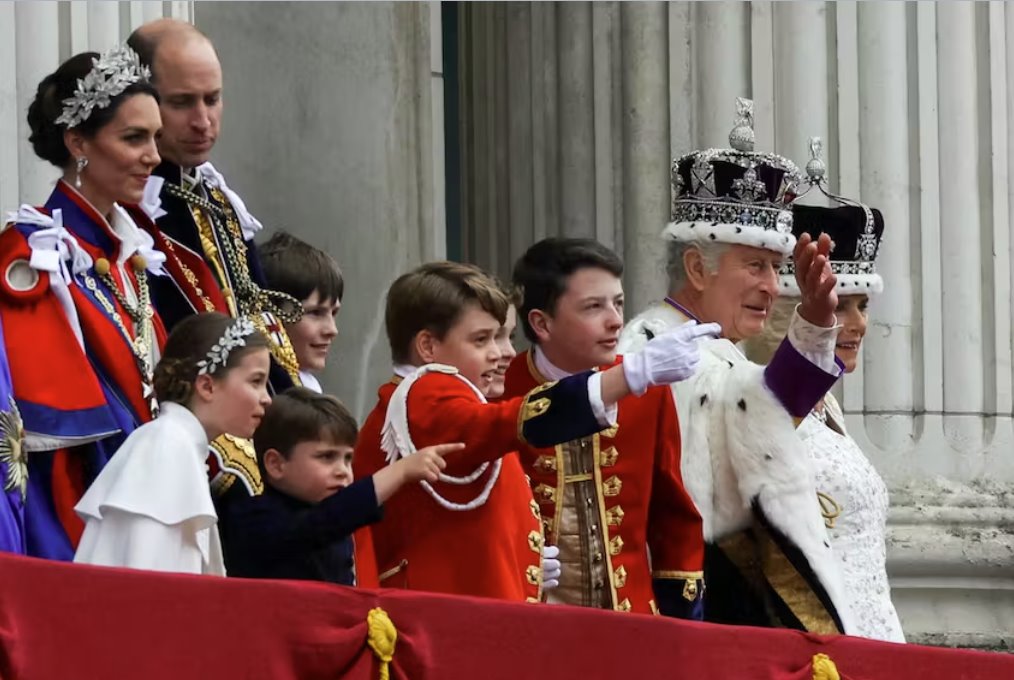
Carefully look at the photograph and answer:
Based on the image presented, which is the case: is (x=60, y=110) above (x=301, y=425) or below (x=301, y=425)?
above

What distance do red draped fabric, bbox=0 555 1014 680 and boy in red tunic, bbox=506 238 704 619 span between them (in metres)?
0.73

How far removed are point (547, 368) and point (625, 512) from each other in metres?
0.36

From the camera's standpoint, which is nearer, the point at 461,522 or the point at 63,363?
the point at 63,363

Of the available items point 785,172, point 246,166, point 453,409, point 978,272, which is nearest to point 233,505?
point 453,409

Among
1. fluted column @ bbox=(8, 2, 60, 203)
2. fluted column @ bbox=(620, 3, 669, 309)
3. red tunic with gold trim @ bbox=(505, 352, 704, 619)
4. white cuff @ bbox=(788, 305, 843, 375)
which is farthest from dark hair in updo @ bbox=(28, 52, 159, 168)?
fluted column @ bbox=(620, 3, 669, 309)

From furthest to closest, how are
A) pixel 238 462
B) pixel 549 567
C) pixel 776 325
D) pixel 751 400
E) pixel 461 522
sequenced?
pixel 776 325 → pixel 751 400 → pixel 549 567 → pixel 461 522 → pixel 238 462

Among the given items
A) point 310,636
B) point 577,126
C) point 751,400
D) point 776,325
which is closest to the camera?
point 310,636

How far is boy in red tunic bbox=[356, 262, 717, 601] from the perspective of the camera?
5473 mm

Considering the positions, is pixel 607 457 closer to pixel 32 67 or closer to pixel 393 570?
pixel 393 570

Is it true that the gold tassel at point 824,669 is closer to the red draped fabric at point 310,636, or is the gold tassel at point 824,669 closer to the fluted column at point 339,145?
the red draped fabric at point 310,636

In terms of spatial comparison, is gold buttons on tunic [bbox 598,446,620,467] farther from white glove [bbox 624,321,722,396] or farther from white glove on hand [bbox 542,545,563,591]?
white glove [bbox 624,321,722,396]

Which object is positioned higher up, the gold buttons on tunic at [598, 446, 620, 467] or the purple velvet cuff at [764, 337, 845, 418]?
the purple velvet cuff at [764, 337, 845, 418]

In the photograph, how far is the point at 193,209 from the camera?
20.1ft

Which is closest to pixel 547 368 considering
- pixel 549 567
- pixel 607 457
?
pixel 607 457
